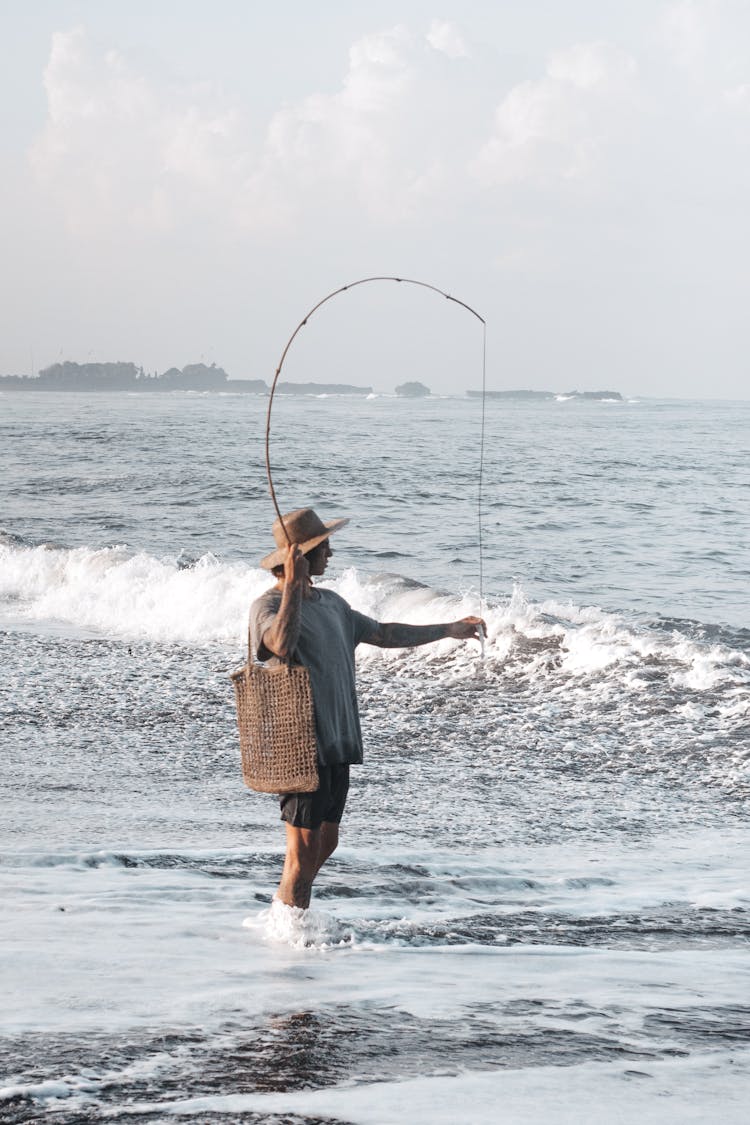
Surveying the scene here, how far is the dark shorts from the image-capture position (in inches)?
160

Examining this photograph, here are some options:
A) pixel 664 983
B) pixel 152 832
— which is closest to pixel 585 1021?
pixel 664 983

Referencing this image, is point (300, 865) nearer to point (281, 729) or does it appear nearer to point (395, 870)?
point (281, 729)

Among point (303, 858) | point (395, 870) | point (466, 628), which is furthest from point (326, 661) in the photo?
point (395, 870)

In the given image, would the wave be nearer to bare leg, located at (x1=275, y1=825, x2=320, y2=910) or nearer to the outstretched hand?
the outstretched hand

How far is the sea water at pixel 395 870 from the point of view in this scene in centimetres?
316

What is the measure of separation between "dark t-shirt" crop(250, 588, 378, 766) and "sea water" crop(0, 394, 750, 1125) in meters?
0.67

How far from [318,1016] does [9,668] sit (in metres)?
7.54

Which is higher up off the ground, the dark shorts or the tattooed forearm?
the tattooed forearm

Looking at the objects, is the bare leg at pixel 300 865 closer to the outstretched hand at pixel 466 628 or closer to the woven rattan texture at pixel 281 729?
the woven rattan texture at pixel 281 729

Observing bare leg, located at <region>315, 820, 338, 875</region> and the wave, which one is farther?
the wave

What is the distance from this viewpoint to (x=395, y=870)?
5.40 meters

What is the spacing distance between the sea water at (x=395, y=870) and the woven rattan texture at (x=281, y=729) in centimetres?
56

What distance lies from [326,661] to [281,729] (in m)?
0.27

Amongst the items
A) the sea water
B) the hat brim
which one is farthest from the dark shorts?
the hat brim
